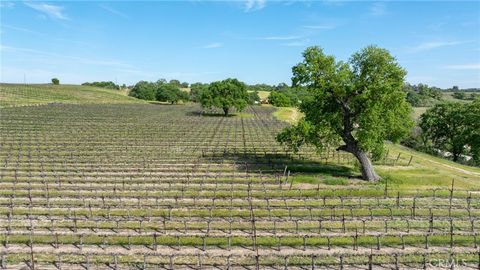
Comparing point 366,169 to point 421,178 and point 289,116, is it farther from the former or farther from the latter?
point 289,116

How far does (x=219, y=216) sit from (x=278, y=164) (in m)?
18.6

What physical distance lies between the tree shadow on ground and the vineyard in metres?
0.24

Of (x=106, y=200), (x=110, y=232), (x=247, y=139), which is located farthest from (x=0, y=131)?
(x=110, y=232)

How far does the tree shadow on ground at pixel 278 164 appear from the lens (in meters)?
38.3

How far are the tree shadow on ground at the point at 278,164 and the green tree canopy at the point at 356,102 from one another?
12.9 ft

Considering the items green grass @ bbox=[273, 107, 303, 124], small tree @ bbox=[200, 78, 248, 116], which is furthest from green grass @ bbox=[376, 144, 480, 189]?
small tree @ bbox=[200, 78, 248, 116]

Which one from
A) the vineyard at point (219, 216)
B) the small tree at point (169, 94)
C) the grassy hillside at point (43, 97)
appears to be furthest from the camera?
the small tree at point (169, 94)

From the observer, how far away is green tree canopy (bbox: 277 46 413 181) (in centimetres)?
3231

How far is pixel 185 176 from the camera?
1404 inches

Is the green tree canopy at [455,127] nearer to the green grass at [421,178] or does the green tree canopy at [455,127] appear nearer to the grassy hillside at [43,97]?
the green grass at [421,178]

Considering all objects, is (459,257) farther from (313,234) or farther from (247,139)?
(247,139)

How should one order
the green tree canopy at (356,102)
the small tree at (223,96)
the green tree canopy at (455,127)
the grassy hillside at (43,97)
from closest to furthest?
the green tree canopy at (356,102)
the green tree canopy at (455,127)
the small tree at (223,96)
the grassy hillside at (43,97)

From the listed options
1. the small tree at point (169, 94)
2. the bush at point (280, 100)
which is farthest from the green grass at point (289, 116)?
the small tree at point (169, 94)

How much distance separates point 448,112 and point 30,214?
67.4 metres
